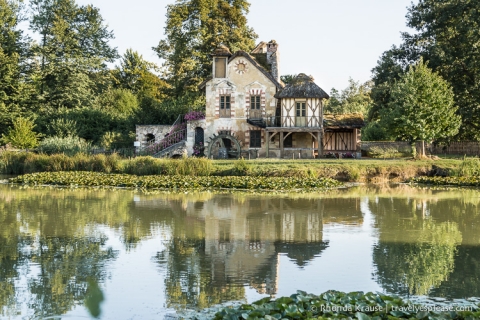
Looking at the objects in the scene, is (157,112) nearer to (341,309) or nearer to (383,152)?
(383,152)

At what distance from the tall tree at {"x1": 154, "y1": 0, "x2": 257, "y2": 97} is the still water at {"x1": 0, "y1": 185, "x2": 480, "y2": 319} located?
1043 inches

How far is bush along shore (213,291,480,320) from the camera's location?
654 centimetres

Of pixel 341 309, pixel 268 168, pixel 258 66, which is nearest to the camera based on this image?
pixel 341 309

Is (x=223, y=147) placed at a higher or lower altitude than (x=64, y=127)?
lower

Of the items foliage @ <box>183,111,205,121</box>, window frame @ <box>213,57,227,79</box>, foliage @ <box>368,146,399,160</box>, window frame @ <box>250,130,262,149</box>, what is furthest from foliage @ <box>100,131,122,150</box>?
foliage @ <box>368,146,399,160</box>

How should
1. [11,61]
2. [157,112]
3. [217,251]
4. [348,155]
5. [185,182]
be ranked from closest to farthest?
1. [217,251]
2. [185,182]
3. [348,155]
4. [157,112]
5. [11,61]

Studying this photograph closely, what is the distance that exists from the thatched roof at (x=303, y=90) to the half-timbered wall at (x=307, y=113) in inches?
14.1

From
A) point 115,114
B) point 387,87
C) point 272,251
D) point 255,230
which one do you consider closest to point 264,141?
point 387,87

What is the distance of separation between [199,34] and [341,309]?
→ 134 ft

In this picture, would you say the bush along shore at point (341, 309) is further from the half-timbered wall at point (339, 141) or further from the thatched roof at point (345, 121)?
the half-timbered wall at point (339, 141)

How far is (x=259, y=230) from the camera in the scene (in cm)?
1384

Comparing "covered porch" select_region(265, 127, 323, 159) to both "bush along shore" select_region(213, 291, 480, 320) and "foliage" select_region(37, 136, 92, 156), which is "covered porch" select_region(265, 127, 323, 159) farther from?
"bush along shore" select_region(213, 291, 480, 320)

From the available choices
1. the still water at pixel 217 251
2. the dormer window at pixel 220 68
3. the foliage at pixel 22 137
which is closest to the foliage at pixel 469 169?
the still water at pixel 217 251

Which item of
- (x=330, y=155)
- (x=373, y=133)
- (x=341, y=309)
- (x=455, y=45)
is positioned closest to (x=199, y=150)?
(x=330, y=155)
